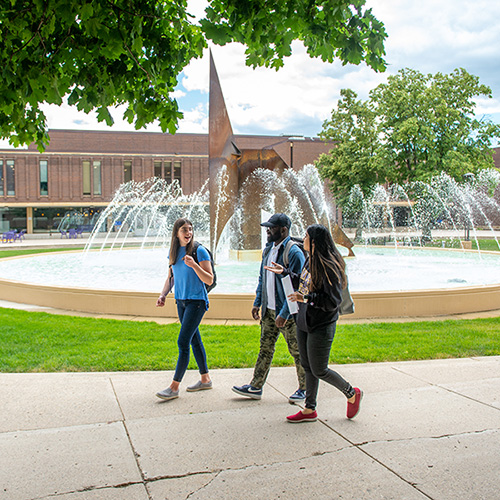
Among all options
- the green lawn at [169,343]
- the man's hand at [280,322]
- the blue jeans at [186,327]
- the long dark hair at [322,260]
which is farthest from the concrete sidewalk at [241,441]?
the long dark hair at [322,260]

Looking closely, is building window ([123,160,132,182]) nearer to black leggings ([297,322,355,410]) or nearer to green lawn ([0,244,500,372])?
green lawn ([0,244,500,372])

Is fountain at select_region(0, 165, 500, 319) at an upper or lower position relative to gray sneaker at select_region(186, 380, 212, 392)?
upper

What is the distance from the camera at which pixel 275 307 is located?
4.75m

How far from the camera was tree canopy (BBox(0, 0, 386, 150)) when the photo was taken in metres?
3.80

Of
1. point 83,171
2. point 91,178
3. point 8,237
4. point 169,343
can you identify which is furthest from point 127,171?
point 169,343

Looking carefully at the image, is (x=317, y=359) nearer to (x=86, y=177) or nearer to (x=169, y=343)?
(x=169, y=343)

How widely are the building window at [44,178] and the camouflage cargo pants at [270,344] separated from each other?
5732 centimetres

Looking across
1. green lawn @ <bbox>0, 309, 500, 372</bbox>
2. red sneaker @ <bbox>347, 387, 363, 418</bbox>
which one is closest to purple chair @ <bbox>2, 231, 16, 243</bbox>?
green lawn @ <bbox>0, 309, 500, 372</bbox>

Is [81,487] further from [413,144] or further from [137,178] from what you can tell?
[137,178]

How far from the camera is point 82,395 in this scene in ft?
16.4

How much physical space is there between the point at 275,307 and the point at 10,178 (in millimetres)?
58324

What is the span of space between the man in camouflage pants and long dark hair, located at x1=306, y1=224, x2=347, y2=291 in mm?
403

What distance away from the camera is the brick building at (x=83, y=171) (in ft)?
185

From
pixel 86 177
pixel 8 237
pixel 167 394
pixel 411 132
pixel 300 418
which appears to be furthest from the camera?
pixel 86 177
